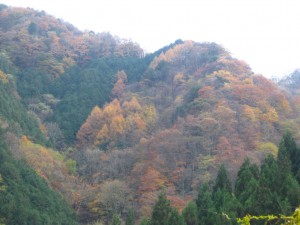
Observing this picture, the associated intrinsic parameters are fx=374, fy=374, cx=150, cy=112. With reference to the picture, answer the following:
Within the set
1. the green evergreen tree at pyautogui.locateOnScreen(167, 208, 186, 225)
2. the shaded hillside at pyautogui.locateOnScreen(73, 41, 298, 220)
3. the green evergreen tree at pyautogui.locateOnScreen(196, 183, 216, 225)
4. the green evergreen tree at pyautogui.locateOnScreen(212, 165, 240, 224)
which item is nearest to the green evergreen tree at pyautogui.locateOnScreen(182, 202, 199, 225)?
the green evergreen tree at pyautogui.locateOnScreen(196, 183, 216, 225)

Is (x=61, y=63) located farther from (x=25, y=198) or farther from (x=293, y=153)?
(x=293, y=153)

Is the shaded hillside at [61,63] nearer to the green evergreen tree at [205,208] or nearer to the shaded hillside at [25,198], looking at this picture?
the shaded hillside at [25,198]

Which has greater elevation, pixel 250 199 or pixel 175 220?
pixel 250 199

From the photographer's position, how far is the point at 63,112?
42.6 meters

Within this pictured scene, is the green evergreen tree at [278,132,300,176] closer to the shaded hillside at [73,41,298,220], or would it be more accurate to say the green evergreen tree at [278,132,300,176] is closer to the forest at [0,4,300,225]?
the forest at [0,4,300,225]

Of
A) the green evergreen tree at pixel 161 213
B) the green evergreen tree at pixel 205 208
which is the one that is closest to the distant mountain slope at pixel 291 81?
the green evergreen tree at pixel 205 208

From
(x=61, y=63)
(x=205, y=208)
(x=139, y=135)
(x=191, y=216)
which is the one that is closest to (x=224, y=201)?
(x=191, y=216)

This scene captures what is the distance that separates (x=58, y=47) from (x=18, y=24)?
26.1 feet

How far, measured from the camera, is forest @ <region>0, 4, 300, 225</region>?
52.5 ft

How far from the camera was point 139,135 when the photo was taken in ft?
115

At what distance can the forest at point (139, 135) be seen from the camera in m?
16.0

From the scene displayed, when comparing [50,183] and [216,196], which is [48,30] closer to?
[50,183]

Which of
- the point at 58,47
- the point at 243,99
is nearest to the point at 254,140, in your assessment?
the point at 243,99

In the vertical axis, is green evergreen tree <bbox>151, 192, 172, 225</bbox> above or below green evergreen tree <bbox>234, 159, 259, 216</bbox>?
below
